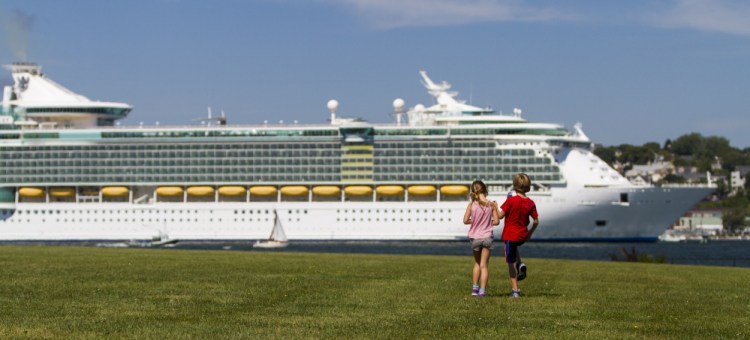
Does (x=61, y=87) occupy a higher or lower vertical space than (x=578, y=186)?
higher

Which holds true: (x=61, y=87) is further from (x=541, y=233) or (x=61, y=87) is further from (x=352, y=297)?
(x=352, y=297)

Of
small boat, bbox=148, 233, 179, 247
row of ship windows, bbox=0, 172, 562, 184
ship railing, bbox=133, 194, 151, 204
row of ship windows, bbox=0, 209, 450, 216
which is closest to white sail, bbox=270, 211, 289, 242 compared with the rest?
row of ship windows, bbox=0, 209, 450, 216

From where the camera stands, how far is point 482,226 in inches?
683

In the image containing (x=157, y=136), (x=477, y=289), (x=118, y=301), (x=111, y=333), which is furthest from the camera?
(x=157, y=136)

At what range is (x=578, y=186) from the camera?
83688 mm

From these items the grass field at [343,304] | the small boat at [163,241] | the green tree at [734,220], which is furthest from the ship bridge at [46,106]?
the green tree at [734,220]

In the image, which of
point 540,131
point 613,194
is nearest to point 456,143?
point 540,131

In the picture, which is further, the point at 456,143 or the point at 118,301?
the point at 456,143

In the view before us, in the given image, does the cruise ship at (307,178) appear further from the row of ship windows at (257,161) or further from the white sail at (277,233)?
the white sail at (277,233)

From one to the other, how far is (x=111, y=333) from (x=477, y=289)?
19.7ft

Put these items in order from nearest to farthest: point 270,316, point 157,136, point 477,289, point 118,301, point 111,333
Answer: point 111,333 < point 270,316 < point 118,301 < point 477,289 < point 157,136

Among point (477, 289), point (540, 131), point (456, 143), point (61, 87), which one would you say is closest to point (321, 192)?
point (456, 143)

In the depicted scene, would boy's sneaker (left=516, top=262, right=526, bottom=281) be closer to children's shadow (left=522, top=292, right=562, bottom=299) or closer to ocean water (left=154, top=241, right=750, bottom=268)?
children's shadow (left=522, top=292, right=562, bottom=299)

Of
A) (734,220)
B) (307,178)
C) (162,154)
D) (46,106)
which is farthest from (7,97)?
(734,220)
